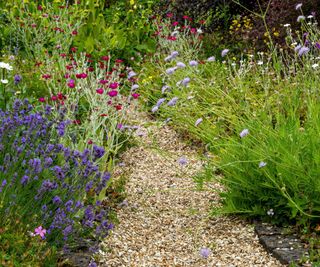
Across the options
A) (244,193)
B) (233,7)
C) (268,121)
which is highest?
(268,121)

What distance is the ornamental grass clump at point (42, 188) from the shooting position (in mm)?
3396

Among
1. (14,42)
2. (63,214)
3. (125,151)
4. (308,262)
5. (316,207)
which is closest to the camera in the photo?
(63,214)

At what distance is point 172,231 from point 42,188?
142 cm

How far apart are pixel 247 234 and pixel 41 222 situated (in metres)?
1.55

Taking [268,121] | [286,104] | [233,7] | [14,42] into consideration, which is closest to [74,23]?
[14,42]

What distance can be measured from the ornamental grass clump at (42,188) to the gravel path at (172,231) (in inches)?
13.2

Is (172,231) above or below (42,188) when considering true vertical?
below

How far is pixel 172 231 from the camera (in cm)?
451

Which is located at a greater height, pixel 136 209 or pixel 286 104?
pixel 286 104

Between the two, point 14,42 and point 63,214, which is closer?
point 63,214

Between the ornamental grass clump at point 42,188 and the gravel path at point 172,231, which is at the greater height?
the ornamental grass clump at point 42,188

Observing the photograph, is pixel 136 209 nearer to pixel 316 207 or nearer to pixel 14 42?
pixel 316 207

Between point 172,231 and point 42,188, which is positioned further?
point 172,231

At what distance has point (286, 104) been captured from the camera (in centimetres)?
544
